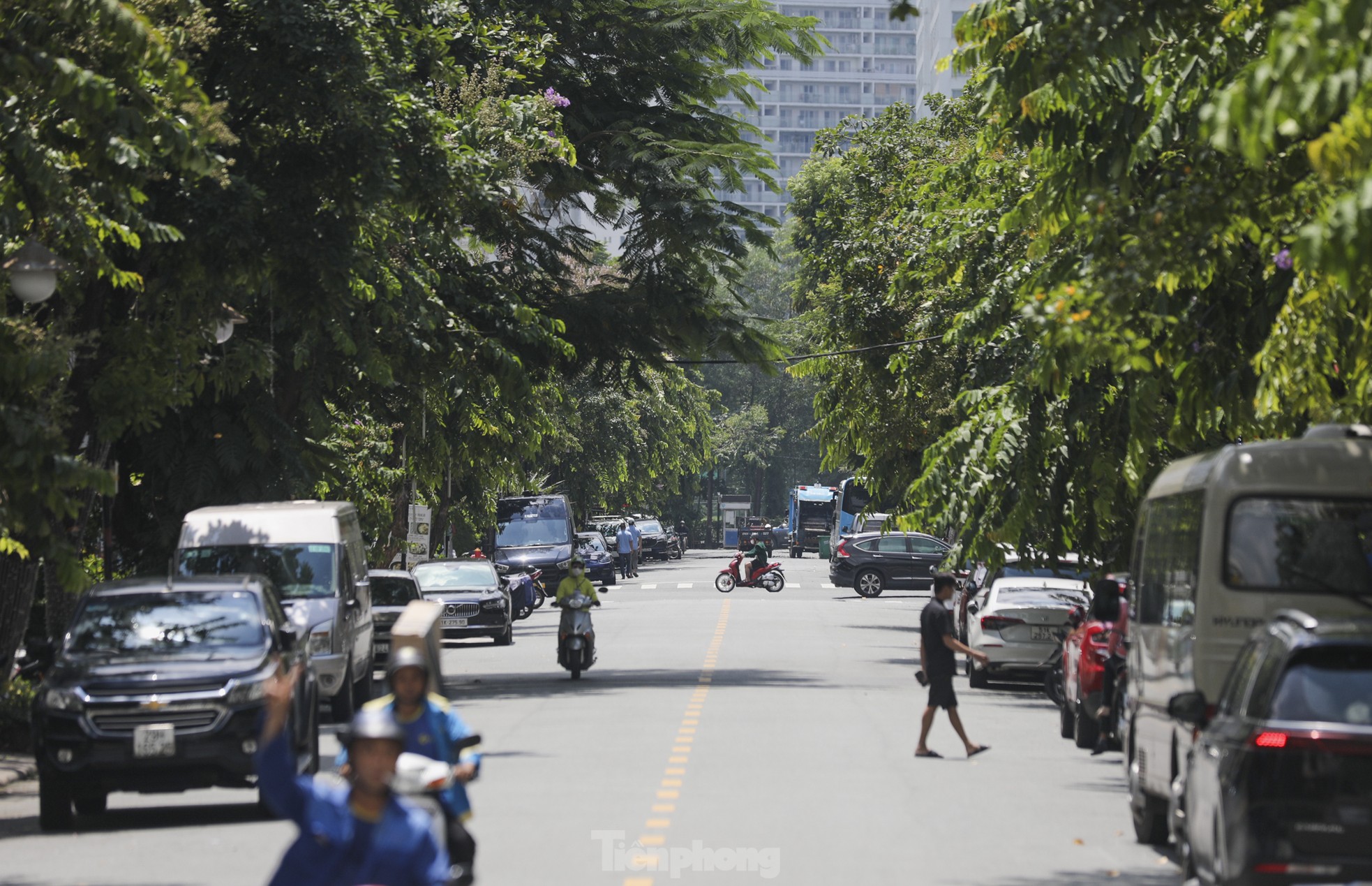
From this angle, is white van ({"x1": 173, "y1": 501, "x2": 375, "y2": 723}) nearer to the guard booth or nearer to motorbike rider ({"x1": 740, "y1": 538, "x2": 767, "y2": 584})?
motorbike rider ({"x1": 740, "y1": 538, "x2": 767, "y2": 584})

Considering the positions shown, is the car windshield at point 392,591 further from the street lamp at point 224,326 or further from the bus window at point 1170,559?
the bus window at point 1170,559

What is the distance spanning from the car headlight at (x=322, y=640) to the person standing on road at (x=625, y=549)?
47.6 m

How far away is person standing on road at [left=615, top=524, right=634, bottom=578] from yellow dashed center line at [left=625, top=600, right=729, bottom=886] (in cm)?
3973

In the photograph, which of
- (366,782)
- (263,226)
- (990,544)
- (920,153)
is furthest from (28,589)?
(920,153)

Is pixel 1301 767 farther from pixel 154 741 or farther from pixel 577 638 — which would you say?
pixel 577 638

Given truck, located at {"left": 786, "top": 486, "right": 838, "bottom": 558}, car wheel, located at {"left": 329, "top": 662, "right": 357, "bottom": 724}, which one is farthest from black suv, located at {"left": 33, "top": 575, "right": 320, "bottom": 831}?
truck, located at {"left": 786, "top": 486, "right": 838, "bottom": 558}

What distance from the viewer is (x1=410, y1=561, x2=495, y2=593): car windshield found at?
110 ft

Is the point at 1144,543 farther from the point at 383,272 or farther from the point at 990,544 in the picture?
the point at 383,272

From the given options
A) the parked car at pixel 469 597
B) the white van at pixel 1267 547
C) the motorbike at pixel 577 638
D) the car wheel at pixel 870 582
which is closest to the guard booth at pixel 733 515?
the car wheel at pixel 870 582

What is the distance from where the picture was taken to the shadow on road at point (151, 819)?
13.0 metres

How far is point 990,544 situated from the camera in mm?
20562

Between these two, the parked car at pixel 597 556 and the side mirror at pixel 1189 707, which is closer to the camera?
the side mirror at pixel 1189 707

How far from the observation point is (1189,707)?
940cm

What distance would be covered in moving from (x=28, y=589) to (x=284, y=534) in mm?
3201
